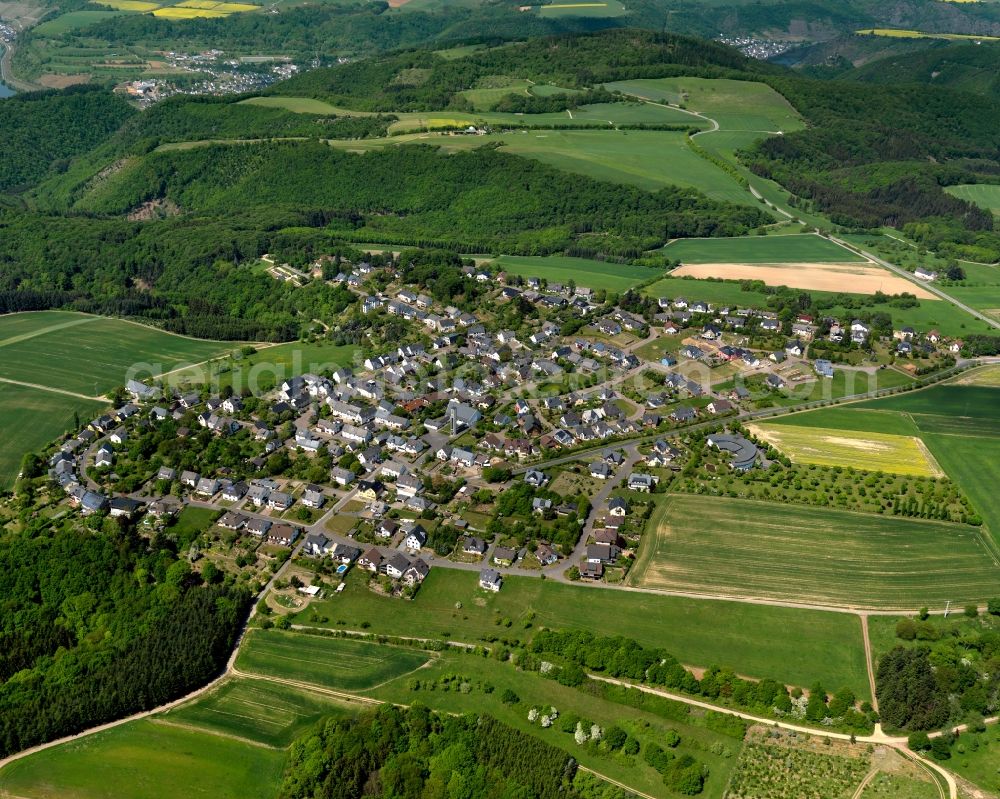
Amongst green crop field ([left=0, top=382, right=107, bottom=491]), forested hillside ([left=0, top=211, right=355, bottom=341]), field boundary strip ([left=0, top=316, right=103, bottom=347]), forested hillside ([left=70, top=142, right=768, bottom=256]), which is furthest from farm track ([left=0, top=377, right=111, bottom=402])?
forested hillside ([left=70, top=142, right=768, bottom=256])

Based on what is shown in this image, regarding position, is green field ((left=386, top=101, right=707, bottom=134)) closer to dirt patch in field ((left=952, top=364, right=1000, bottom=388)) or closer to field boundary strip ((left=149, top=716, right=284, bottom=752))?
dirt patch in field ((left=952, top=364, right=1000, bottom=388))

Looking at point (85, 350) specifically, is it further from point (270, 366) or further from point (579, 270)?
point (579, 270)

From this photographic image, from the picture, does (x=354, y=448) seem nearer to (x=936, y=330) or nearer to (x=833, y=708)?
(x=833, y=708)

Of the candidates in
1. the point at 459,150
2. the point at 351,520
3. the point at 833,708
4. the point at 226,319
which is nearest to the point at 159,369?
the point at 226,319

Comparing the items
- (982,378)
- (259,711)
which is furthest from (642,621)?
(982,378)

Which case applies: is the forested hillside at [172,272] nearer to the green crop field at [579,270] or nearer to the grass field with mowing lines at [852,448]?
the green crop field at [579,270]

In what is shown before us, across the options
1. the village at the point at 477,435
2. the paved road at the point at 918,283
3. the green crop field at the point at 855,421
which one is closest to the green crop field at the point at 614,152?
the paved road at the point at 918,283
